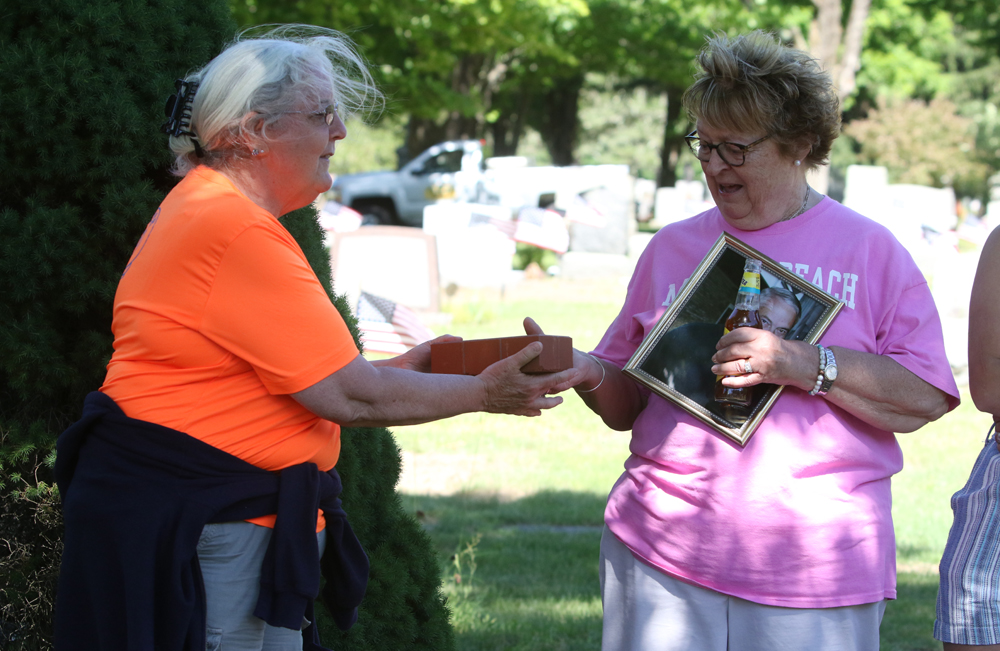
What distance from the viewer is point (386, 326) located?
6.61 meters

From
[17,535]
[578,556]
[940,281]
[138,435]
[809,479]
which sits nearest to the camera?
[138,435]

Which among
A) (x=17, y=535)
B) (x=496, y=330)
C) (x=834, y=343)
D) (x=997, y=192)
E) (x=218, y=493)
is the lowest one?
(x=997, y=192)

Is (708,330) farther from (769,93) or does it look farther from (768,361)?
(769,93)

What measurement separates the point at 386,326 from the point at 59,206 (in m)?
4.00

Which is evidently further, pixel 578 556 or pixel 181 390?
pixel 578 556

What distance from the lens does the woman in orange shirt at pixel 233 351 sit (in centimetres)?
192

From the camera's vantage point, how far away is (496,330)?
1241 cm

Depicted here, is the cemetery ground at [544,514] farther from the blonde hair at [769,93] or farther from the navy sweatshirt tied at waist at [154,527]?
the blonde hair at [769,93]

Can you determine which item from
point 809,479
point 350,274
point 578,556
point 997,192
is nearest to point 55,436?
point 809,479

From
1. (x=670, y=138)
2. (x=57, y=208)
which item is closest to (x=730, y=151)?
(x=57, y=208)

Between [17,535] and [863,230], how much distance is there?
2.53 m

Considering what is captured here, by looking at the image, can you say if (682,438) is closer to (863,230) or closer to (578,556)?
(863,230)

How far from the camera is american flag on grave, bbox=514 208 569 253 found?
653 inches

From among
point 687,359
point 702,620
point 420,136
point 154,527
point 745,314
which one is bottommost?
point 420,136
